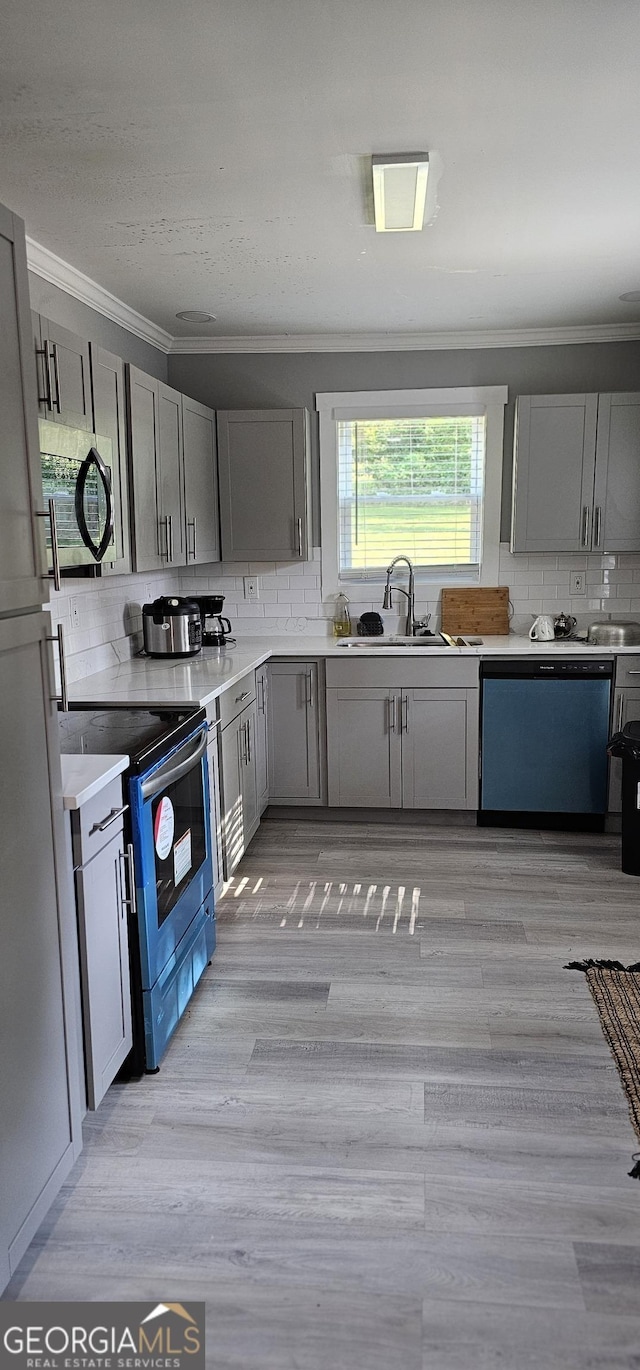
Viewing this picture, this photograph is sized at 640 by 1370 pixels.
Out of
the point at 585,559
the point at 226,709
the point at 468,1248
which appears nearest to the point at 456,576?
the point at 585,559

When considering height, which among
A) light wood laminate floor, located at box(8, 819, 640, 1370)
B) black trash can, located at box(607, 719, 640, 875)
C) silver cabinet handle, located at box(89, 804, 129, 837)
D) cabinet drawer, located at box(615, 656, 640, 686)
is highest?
cabinet drawer, located at box(615, 656, 640, 686)

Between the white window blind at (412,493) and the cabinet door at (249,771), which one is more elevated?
the white window blind at (412,493)

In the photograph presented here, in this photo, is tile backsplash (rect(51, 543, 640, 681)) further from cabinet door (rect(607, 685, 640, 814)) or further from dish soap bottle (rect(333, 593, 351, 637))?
cabinet door (rect(607, 685, 640, 814))

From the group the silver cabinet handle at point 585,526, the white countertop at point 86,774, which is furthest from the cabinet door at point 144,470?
the silver cabinet handle at point 585,526

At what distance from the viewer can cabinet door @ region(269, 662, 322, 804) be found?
4.79 m

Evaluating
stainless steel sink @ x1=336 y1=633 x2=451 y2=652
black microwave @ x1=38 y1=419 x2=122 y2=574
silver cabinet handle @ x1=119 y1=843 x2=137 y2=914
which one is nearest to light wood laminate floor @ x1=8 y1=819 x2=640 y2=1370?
silver cabinet handle @ x1=119 y1=843 x2=137 y2=914

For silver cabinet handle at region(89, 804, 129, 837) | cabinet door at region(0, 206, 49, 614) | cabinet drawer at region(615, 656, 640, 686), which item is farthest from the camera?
cabinet drawer at region(615, 656, 640, 686)

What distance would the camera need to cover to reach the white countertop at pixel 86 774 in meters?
2.11

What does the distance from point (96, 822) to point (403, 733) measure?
8.75 feet

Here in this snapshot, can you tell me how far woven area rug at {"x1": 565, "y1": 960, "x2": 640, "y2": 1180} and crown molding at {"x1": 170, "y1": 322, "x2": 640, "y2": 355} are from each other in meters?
3.33

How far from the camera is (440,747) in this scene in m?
4.72

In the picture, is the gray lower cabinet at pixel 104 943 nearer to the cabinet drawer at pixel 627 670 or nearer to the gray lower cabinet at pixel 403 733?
the gray lower cabinet at pixel 403 733

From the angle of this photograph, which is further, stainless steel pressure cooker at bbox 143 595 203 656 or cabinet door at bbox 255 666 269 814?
cabinet door at bbox 255 666 269 814

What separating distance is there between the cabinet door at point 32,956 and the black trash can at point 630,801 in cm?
277
